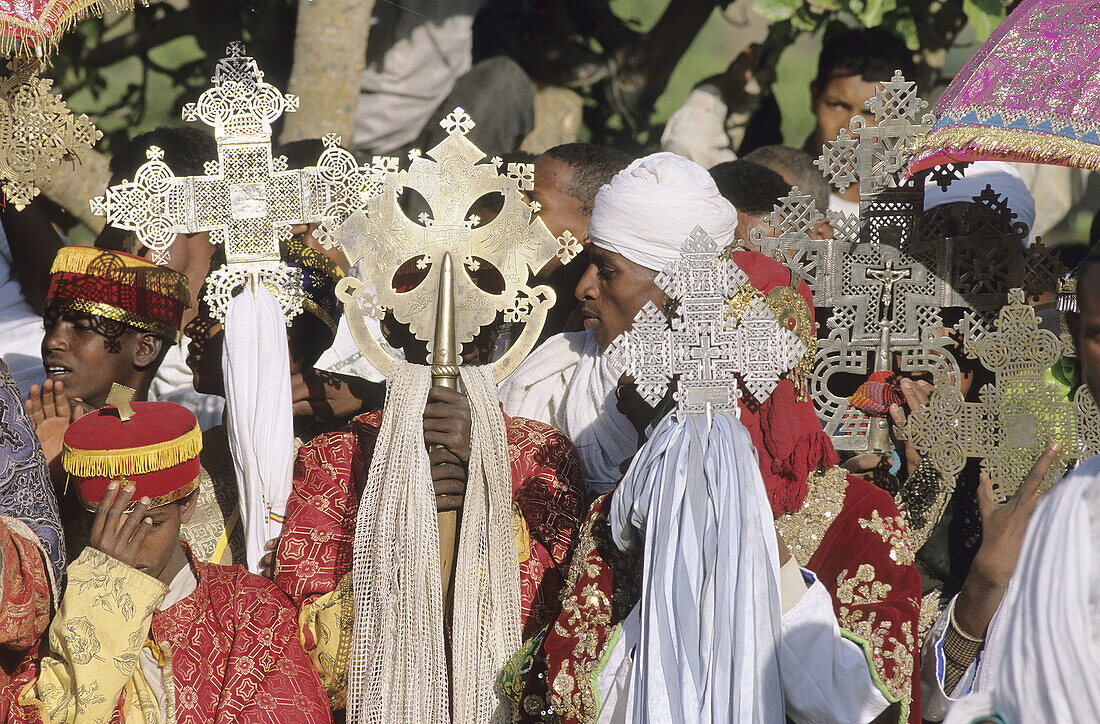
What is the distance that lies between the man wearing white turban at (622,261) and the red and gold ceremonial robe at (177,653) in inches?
43.8

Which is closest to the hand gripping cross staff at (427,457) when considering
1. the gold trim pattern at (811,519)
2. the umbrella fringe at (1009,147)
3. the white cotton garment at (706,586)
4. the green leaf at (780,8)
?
the white cotton garment at (706,586)

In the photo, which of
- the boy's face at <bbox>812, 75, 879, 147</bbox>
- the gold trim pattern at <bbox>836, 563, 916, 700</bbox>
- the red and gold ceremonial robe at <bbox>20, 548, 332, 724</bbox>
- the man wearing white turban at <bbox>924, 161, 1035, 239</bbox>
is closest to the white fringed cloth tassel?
the red and gold ceremonial robe at <bbox>20, 548, 332, 724</bbox>

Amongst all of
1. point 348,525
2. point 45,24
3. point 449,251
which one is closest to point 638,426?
point 449,251

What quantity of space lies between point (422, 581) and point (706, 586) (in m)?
0.85

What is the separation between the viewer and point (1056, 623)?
187 cm

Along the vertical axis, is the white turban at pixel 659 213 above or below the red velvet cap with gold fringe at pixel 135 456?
above

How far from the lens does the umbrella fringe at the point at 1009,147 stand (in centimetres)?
334

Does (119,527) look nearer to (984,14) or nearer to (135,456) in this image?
(135,456)

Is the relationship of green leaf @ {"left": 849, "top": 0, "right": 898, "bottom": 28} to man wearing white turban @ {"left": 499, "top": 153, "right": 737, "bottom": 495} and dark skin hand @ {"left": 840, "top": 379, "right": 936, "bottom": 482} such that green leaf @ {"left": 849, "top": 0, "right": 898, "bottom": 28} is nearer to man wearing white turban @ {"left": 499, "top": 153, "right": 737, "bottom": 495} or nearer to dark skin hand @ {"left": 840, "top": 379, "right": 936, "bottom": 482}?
man wearing white turban @ {"left": 499, "top": 153, "right": 737, "bottom": 495}

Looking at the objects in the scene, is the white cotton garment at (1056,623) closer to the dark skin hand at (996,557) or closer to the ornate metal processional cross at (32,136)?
the dark skin hand at (996,557)

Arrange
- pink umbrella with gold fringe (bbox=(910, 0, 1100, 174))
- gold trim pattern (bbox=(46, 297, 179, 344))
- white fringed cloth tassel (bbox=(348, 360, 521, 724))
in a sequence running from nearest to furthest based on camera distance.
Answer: white fringed cloth tassel (bbox=(348, 360, 521, 724)), pink umbrella with gold fringe (bbox=(910, 0, 1100, 174)), gold trim pattern (bbox=(46, 297, 179, 344))

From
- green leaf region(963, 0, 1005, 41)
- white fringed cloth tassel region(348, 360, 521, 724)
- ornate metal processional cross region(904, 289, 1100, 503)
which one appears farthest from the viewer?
green leaf region(963, 0, 1005, 41)

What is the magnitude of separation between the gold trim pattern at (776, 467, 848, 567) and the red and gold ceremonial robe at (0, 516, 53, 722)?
2.04m

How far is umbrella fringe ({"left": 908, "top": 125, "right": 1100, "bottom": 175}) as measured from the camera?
3.34 m
